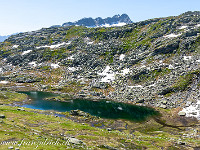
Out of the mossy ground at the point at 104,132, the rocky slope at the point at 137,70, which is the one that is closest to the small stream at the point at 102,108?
the mossy ground at the point at 104,132

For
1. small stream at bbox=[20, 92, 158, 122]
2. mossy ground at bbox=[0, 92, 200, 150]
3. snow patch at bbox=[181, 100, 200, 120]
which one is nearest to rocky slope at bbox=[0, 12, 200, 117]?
snow patch at bbox=[181, 100, 200, 120]

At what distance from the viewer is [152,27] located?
7672 inches

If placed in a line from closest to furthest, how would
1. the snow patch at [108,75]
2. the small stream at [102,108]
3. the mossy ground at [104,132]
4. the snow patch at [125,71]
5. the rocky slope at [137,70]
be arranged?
the mossy ground at [104,132]
the small stream at [102,108]
the rocky slope at [137,70]
the snow patch at [108,75]
the snow patch at [125,71]

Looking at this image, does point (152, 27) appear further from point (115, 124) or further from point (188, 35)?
point (115, 124)

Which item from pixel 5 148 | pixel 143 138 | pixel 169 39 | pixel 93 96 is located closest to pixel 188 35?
pixel 169 39

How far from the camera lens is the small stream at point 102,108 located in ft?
288

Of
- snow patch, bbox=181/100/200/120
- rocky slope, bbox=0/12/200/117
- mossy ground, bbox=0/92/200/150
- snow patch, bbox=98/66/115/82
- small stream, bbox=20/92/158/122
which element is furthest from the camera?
snow patch, bbox=98/66/115/82

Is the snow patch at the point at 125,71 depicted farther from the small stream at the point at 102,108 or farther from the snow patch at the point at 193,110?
the snow patch at the point at 193,110

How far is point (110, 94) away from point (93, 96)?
13.5 m

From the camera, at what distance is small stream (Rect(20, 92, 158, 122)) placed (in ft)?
288

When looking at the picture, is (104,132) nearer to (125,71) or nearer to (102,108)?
(102,108)

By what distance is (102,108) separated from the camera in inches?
3954

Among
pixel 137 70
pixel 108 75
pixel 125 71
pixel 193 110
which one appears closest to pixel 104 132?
pixel 193 110

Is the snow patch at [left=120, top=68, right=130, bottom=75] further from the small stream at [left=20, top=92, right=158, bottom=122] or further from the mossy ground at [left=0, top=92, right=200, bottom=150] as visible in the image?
the mossy ground at [left=0, top=92, right=200, bottom=150]
